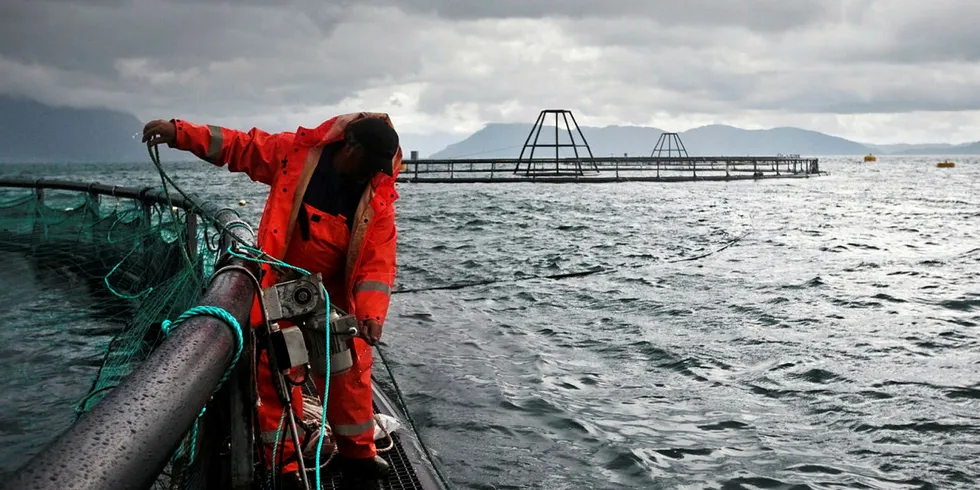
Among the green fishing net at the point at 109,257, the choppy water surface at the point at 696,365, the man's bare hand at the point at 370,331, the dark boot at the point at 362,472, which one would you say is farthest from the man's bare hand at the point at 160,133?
the choppy water surface at the point at 696,365

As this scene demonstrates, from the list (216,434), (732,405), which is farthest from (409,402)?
(216,434)

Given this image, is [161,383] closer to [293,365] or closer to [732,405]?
[293,365]

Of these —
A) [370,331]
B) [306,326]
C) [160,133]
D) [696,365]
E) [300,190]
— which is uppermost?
[160,133]

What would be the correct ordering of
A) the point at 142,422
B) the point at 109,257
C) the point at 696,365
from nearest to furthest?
the point at 142,422
the point at 696,365
the point at 109,257

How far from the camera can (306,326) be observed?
10.6 ft

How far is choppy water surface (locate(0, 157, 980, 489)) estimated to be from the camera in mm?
5562

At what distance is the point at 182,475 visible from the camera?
2186mm

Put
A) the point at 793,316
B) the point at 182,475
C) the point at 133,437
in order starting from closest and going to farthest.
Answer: the point at 133,437 → the point at 182,475 → the point at 793,316

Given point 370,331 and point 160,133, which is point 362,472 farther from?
point 160,133

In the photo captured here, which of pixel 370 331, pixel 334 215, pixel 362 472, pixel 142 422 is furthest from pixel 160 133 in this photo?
pixel 142 422

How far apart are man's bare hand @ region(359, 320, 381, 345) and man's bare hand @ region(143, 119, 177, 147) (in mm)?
1166

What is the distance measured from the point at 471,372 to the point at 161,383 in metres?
6.36

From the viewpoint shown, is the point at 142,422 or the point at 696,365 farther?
the point at 696,365

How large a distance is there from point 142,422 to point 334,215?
8.43 feet
